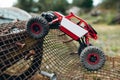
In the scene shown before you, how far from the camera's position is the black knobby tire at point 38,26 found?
13.3 feet

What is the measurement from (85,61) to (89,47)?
16 cm

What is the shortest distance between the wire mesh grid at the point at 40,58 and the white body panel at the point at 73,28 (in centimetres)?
41

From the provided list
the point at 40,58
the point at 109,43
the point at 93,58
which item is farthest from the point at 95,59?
the point at 109,43

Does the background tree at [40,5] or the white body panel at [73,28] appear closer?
the white body panel at [73,28]

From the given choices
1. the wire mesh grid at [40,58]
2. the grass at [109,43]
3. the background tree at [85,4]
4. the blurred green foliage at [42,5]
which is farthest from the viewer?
the background tree at [85,4]

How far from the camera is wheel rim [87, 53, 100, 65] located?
13.2ft

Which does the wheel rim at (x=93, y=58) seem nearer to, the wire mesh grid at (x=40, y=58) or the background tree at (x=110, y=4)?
the wire mesh grid at (x=40, y=58)

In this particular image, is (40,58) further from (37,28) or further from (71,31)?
(71,31)

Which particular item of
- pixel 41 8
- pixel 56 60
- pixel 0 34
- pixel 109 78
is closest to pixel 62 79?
pixel 56 60

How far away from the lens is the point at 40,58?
438 cm

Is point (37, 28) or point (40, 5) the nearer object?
point (37, 28)

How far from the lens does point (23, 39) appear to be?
419cm

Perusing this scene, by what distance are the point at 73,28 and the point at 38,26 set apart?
388mm

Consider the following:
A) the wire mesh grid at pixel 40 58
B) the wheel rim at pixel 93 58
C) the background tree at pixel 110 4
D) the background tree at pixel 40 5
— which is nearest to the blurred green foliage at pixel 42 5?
the background tree at pixel 40 5
